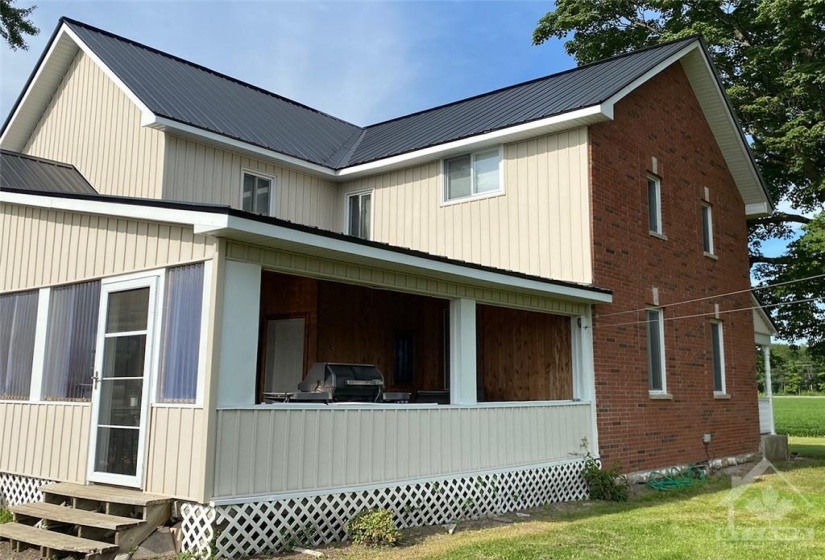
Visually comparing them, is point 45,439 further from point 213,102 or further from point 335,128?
point 335,128

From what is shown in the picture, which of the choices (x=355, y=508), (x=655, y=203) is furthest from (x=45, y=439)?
(x=655, y=203)

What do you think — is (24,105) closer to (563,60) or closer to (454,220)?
(454,220)

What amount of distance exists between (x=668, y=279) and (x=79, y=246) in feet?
35.0

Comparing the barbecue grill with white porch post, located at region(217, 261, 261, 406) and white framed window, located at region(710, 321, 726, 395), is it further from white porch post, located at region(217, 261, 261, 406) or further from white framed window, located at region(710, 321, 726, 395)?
white framed window, located at region(710, 321, 726, 395)

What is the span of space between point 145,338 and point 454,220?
7334 mm

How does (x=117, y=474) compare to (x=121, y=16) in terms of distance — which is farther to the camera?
(x=121, y=16)

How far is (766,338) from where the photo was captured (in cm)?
1866

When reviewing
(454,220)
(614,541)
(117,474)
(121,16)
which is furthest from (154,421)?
(121,16)

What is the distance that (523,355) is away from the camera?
40.2 ft

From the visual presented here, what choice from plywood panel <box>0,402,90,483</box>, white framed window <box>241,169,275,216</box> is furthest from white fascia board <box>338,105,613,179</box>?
plywood panel <box>0,402,90,483</box>

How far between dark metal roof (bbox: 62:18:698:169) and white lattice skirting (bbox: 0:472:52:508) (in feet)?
19.4

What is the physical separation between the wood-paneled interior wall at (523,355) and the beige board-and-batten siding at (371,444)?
0.81 m

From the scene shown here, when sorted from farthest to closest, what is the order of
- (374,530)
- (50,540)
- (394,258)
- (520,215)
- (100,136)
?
(100,136)
(520,215)
(394,258)
(374,530)
(50,540)

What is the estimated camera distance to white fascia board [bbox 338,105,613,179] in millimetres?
11961
